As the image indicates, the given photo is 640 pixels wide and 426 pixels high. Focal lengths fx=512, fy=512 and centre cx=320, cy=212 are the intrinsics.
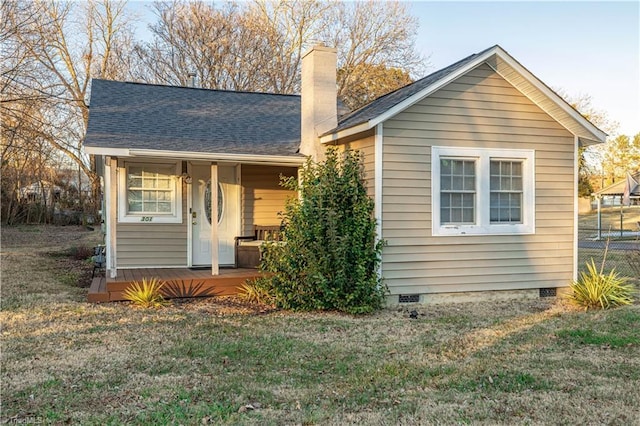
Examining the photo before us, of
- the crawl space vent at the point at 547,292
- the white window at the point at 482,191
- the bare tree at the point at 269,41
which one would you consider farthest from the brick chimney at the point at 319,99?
the bare tree at the point at 269,41

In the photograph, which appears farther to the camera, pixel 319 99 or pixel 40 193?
pixel 40 193

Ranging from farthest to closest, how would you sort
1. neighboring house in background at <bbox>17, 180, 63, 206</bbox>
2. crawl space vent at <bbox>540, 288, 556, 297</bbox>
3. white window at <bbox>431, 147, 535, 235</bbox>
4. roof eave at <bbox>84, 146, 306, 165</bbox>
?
1. neighboring house in background at <bbox>17, 180, 63, 206</bbox>
2. crawl space vent at <bbox>540, 288, 556, 297</bbox>
3. white window at <bbox>431, 147, 535, 235</bbox>
4. roof eave at <bbox>84, 146, 306, 165</bbox>

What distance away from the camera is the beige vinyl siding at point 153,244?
9383mm

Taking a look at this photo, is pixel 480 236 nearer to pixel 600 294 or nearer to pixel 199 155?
pixel 600 294

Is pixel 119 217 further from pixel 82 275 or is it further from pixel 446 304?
pixel 446 304

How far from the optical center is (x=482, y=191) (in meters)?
8.14

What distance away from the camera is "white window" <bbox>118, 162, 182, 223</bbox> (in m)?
9.35

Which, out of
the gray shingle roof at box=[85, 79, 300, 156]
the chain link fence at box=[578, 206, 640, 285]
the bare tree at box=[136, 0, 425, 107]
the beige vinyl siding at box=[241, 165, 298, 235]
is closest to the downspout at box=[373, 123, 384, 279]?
the gray shingle roof at box=[85, 79, 300, 156]

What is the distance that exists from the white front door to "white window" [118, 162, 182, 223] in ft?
1.13

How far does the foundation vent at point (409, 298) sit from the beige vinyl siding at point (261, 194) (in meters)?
3.30

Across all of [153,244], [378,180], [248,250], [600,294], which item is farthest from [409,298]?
[153,244]

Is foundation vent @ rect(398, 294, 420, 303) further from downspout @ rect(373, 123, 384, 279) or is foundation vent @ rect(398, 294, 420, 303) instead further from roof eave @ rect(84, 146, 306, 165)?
roof eave @ rect(84, 146, 306, 165)

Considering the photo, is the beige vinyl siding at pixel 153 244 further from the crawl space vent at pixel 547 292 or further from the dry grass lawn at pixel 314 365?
the crawl space vent at pixel 547 292

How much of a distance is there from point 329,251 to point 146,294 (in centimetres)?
275
